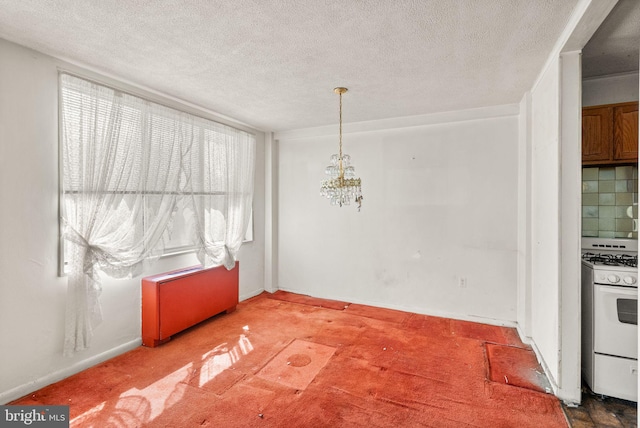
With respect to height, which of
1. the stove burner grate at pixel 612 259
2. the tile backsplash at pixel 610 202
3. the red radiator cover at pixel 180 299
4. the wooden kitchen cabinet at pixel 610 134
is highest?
the wooden kitchen cabinet at pixel 610 134

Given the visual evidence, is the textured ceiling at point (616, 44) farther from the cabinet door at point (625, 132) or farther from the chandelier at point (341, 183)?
the chandelier at point (341, 183)

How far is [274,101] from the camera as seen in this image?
3.61 m

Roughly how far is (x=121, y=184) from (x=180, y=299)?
4.42 ft

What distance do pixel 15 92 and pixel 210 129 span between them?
1.85 metres

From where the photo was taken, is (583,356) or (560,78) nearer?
(560,78)

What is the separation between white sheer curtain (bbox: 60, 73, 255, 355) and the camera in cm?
267

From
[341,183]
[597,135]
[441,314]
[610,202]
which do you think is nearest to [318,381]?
[341,183]

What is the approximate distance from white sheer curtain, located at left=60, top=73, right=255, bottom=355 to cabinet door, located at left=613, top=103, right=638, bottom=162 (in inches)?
163

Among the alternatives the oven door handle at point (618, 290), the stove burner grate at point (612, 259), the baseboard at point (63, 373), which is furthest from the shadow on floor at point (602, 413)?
the baseboard at point (63, 373)

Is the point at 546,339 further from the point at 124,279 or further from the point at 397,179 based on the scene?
the point at 124,279

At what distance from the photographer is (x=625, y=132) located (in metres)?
2.85

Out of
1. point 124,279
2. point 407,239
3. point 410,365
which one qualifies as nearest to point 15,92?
point 124,279

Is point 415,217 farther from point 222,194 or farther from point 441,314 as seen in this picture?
point 222,194

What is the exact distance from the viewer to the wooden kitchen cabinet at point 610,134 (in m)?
2.83
